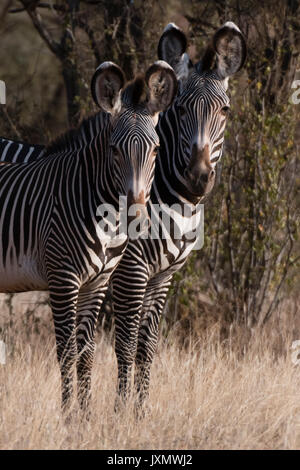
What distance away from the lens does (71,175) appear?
17.7 feet

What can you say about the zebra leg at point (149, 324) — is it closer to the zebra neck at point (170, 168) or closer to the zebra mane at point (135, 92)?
the zebra neck at point (170, 168)

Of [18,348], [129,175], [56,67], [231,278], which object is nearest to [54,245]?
[129,175]

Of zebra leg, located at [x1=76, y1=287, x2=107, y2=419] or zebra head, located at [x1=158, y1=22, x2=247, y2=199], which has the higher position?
zebra head, located at [x1=158, y1=22, x2=247, y2=199]

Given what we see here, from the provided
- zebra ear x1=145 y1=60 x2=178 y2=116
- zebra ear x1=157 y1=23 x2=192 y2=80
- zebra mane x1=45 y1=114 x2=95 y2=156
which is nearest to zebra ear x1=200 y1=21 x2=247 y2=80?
zebra ear x1=157 y1=23 x2=192 y2=80

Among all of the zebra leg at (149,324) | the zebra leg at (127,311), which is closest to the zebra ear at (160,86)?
the zebra leg at (127,311)

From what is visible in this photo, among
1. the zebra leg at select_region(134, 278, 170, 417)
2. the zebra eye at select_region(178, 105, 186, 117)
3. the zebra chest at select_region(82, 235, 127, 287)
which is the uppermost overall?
the zebra eye at select_region(178, 105, 186, 117)

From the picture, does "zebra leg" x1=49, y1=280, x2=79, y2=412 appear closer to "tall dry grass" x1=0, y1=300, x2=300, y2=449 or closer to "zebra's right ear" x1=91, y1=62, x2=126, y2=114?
"tall dry grass" x1=0, y1=300, x2=300, y2=449

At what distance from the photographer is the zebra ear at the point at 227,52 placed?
5.83 meters

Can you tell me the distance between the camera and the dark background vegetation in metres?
7.90

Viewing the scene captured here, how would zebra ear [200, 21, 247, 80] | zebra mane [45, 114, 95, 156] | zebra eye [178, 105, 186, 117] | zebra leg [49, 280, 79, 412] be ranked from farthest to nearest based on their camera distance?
zebra ear [200, 21, 247, 80] < zebra eye [178, 105, 186, 117] < zebra mane [45, 114, 95, 156] < zebra leg [49, 280, 79, 412]

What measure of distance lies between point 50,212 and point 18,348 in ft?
8.56

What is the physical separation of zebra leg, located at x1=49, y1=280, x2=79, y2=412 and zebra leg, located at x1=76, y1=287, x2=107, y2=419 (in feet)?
0.74

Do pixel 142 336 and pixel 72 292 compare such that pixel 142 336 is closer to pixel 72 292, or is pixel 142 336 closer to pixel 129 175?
pixel 72 292

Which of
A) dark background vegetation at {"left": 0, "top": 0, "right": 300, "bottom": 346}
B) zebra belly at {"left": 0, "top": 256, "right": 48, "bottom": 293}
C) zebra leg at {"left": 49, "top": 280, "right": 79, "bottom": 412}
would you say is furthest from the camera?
dark background vegetation at {"left": 0, "top": 0, "right": 300, "bottom": 346}
